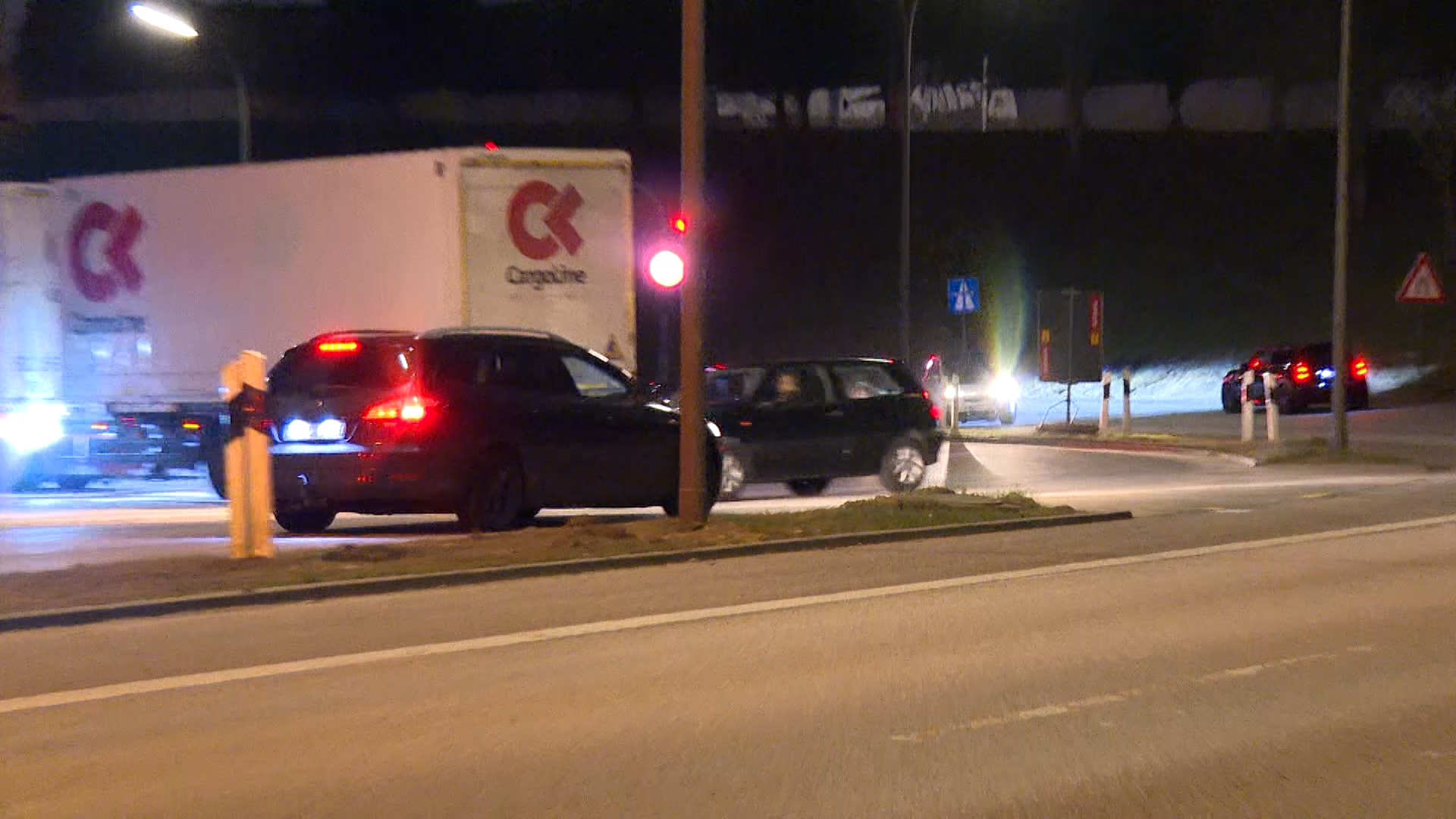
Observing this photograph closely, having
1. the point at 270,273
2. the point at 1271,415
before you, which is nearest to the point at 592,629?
the point at 270,273

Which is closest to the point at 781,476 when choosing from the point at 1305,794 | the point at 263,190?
the point at 263,190

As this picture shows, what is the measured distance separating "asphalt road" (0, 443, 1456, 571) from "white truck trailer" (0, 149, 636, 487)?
109cm

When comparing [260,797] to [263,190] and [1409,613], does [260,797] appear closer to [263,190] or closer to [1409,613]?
[1409,613]

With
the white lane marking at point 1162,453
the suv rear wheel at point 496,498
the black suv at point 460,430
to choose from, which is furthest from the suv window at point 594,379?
the white lane marking at point 1162,453

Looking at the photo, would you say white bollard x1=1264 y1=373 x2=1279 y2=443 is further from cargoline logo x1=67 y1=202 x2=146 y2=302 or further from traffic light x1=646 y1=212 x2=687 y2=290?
cargoline logo x1=67 y1=202 x2=146 y2=302

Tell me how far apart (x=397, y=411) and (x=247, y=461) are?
168 cm

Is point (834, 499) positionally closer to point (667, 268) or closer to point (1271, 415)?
point (667, 268)

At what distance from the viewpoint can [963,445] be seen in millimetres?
28922

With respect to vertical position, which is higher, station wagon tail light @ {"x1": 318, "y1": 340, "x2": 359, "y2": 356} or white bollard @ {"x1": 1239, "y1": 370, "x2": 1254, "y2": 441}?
station wagon tail light @ {"x1": 318, "y1": 340, "x2": 359, "y2": 356}

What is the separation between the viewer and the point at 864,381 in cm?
2009

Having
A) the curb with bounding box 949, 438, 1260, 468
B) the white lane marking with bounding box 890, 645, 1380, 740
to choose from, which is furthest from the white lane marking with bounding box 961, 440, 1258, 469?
the white lane marking with bounding box 890, 645, 1380, 740

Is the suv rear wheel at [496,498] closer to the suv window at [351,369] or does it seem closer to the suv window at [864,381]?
the suv window at [351,369]

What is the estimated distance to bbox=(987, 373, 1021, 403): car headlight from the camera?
3384 cm

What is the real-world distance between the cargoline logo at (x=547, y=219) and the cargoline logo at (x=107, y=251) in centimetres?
567
